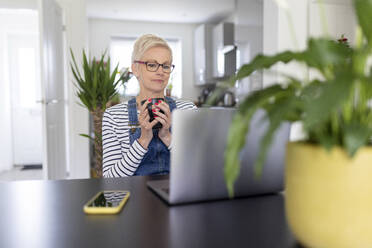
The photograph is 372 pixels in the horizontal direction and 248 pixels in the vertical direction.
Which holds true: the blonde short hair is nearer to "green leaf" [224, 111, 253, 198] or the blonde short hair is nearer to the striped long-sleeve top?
the striped long-sleeve top

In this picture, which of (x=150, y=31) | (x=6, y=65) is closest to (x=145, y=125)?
(x=6, y=65)

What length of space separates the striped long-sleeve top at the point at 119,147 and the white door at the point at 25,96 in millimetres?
4357

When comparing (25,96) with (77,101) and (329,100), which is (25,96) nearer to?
(77,101)

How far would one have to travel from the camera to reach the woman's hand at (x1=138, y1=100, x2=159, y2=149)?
4.21ft

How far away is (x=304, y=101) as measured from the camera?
0.46 meters

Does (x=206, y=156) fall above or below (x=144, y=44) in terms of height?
below

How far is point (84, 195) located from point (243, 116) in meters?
0.59

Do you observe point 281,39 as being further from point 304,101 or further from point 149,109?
point 304,101

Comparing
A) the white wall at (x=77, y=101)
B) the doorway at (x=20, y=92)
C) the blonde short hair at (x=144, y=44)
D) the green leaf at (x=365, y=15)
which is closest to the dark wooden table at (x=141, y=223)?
the green leaf at (x=365, y=15)

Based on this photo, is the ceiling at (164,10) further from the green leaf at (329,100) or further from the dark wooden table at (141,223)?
the green leaf at (329,100)

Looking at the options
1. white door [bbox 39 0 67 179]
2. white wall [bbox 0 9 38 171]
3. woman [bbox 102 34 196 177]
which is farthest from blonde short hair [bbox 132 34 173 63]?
white wall [bbox 0 9 38 171]

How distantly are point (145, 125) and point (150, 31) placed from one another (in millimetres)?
5781

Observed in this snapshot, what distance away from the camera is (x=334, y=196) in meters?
0.46

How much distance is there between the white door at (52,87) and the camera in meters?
2.85
